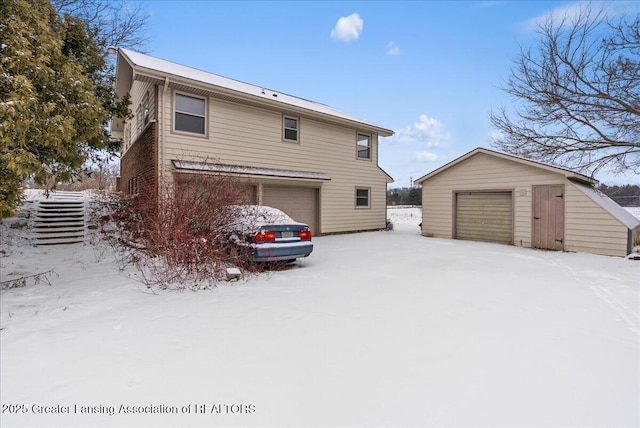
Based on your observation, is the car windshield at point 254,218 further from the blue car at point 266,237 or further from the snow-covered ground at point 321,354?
the snow-covered ground at point 321,354

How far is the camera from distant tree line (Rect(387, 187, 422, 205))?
52.8m

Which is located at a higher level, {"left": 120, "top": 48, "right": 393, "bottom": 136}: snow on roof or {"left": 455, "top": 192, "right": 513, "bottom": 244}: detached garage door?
{"left": 120, "top": 48, "right": 393, "bottom": 136}: snow on roof

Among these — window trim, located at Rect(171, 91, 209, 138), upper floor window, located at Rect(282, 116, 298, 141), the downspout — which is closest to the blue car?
the downspout

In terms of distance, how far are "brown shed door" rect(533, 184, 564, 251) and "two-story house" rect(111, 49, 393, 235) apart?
7.23 meters

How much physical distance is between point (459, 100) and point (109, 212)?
17.1 metres

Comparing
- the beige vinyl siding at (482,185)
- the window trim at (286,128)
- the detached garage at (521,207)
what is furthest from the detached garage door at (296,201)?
the beige vinyl siding at (482,185)

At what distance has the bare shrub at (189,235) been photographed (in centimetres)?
583

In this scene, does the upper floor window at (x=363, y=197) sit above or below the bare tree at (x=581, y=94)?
below

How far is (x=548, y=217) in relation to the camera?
446 inches

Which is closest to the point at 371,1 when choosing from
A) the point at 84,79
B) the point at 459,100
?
the point at 459,100

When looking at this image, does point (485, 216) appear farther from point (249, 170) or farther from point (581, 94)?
point (249, 170)

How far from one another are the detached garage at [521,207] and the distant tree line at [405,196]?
1526 inches

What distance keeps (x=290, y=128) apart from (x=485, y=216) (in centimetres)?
892

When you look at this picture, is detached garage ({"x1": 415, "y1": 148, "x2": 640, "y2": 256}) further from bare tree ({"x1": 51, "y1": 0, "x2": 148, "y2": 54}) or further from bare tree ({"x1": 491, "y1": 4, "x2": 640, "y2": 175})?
bare tree ({"x1": 51, "y1": 0, "x2": 148, "y2": 54})
